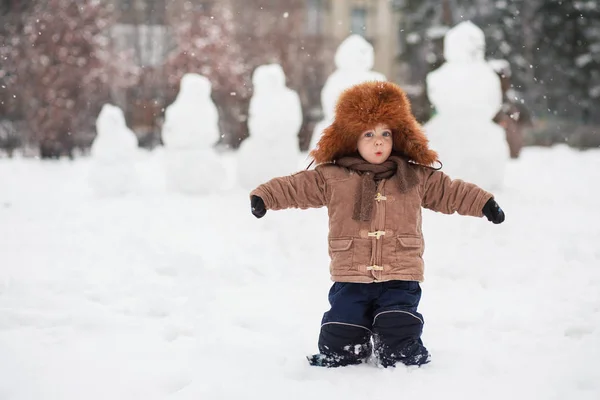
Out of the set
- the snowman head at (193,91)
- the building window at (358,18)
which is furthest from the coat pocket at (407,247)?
the building window at (358,18)

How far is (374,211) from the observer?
3.16 m

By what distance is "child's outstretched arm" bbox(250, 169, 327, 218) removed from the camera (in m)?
3.05

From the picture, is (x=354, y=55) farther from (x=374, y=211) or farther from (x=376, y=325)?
(x=376, y=325)

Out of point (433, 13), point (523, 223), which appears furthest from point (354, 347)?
point (433, 13)

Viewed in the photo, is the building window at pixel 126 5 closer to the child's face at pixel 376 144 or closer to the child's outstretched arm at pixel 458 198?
the child's face at pixel 376 144

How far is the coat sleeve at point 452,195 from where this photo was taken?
3.14 metres

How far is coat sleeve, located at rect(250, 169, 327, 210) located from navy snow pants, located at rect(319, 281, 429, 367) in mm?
471

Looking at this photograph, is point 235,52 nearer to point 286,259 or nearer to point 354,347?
point 286,259

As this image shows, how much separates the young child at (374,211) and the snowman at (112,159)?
7.86 meters

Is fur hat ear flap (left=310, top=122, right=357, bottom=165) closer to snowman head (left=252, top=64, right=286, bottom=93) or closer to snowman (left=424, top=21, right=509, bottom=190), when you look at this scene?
snowman (left=424, top=21, right=509, bottom=190)

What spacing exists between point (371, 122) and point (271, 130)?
22.5 feet

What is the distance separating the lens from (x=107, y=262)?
18.8 ft

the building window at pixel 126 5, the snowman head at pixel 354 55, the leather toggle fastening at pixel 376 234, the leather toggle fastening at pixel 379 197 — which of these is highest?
the building window at pixel 126 5

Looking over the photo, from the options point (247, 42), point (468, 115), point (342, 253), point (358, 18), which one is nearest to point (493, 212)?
point (342, 253)
